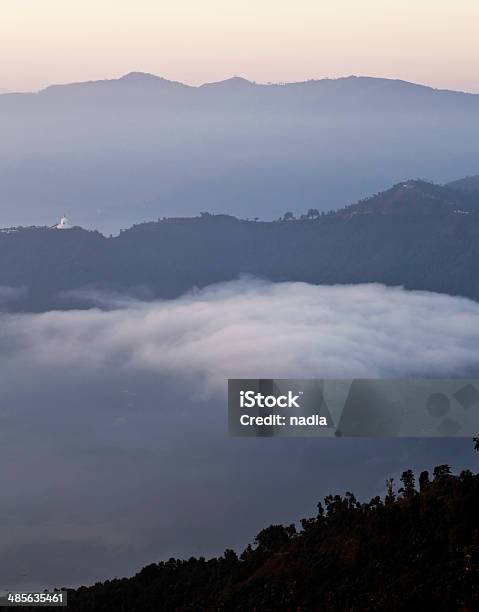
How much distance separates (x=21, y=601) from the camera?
396 feet

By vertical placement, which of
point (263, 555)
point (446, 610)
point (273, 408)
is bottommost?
point (446, 610)

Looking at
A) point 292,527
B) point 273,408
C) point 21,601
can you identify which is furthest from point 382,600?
point 273,408

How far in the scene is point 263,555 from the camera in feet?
396

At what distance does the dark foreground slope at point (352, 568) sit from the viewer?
87.3 meters

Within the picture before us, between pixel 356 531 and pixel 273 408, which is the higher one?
pixel 273 408

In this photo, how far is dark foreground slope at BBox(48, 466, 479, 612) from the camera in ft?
286

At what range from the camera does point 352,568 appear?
10025 cm

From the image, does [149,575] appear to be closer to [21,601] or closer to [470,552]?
[21,601]

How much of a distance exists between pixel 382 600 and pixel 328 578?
1510cm

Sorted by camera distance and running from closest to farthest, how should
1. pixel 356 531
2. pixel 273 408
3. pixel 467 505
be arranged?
pixel 467 505 → pixel 356 531 → pixel 273 408

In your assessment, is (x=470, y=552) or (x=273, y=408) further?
(x=273, y=408)

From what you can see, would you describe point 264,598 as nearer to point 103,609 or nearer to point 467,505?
point 467,505

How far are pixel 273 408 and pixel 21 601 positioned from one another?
46.7m

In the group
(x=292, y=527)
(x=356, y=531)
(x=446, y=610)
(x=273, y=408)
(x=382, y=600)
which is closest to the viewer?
(x=446, y=610)
